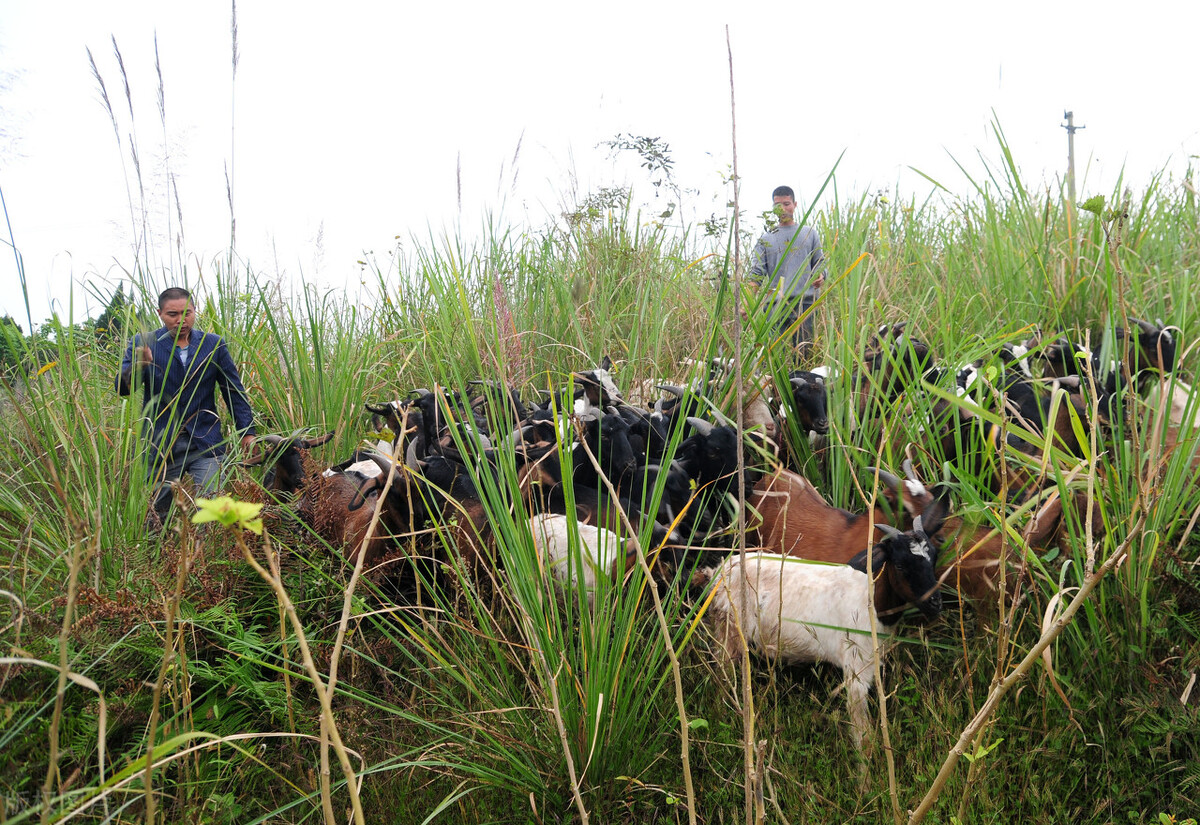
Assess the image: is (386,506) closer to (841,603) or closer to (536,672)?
(536,672)

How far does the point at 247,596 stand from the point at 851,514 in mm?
2090

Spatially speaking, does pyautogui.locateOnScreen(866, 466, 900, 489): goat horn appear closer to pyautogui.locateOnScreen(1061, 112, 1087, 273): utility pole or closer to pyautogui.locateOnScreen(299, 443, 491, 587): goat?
pyautogui.locateOnScreen(299, 443, 491, 587): goat

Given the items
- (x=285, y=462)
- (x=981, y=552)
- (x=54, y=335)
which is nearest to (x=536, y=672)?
(x=981, y=552)

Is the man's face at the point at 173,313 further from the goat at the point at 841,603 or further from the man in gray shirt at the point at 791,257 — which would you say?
the goat at the point at 841,603

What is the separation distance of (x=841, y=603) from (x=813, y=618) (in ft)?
0.30

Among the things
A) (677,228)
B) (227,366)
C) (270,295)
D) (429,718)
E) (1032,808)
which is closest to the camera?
(1032,808)

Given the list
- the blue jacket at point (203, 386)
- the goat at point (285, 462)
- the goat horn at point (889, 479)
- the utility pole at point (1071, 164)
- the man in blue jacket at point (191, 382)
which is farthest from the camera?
the utility pole at point (1071, 164)

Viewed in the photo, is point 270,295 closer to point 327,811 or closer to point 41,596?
point 41,596

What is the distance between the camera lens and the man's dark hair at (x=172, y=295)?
404 centimetres

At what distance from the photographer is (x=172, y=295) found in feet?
13.3

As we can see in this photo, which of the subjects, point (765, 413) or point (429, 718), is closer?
point (429, 718)

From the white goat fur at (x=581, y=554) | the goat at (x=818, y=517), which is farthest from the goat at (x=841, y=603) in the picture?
the white goat fur at (x=581, y=554)

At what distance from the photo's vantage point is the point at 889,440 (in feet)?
9.64

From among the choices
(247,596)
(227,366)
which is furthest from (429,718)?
(227,366)
